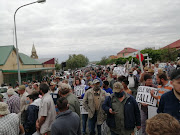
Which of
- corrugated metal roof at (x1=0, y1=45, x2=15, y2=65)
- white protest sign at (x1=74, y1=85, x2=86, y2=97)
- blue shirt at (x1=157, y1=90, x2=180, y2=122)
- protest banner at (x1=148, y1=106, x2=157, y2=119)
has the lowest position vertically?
protest banner at (x1=148, y1=106, x2=157, y2=119)

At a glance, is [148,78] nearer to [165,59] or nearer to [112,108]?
[112,108]

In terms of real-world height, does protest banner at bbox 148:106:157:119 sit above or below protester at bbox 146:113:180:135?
below

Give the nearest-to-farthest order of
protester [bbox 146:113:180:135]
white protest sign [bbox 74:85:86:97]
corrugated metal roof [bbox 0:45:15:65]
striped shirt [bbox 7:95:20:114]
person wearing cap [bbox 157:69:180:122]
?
protester [bbox 146:113:180:135] < person wearing cap [bbox 157:69:180:122] < striped shirt [bbox 7:95:20:114] < white protest sign [bbox 74:85:86:97] < corrugated metal roof [bbox 0:45:15:65]

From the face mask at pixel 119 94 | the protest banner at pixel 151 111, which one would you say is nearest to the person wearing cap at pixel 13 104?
the face mask at pixel 119 94

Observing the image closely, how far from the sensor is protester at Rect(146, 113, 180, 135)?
143 cm

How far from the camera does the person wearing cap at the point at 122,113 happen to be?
359 cm

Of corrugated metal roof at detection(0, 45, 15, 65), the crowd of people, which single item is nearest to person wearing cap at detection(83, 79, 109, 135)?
the crowd of people

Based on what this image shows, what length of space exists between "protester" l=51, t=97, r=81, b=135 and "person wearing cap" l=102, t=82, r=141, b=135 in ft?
3.25

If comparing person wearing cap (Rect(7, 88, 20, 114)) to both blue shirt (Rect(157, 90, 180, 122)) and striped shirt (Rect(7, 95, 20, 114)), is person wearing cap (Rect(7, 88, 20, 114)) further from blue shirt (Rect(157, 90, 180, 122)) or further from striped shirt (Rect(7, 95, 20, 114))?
blue shirt (Rect(157, 90, 180, 122))

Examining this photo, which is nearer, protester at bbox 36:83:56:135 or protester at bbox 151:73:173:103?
protester at bbox 36:83:56:135

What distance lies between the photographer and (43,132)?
3691 millimetres

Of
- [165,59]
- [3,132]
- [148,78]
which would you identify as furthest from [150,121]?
[165,59]

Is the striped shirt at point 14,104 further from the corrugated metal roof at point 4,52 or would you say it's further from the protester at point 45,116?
the corrugated metal roof at point 4,52

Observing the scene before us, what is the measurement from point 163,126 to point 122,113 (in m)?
2.20
